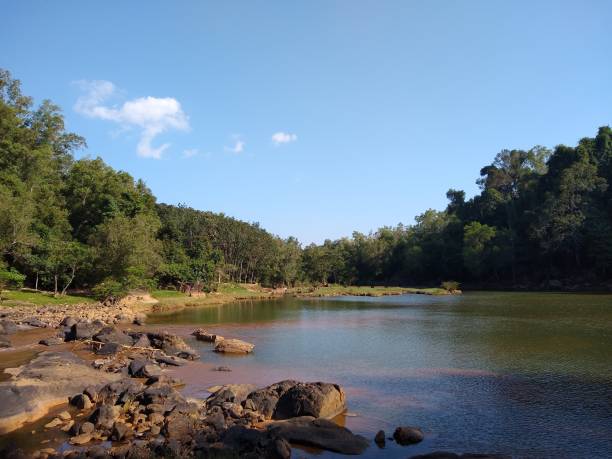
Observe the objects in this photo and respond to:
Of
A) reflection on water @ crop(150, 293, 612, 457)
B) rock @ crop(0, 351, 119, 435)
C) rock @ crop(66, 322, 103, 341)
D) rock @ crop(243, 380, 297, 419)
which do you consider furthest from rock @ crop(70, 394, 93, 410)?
rock @ crop(66, 322, 103, 341)

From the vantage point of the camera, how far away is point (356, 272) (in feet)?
418

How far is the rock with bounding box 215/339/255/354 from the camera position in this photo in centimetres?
2848

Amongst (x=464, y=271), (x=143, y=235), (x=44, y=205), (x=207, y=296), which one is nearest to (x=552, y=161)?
(x=464, y=271)

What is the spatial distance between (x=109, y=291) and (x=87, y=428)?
39.8 meters

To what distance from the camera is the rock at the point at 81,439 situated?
512 inches

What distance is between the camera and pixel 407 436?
1362 cm

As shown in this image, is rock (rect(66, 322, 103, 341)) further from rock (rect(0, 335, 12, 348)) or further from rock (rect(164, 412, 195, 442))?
rock (rect(164, 412, 195, 442))

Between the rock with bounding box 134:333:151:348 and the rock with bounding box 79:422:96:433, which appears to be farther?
the rock with bounding box 134:333:151:348

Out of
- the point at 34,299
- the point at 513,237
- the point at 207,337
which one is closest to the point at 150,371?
the point at 207,337

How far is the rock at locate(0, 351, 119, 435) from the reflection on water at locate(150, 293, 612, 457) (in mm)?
4548

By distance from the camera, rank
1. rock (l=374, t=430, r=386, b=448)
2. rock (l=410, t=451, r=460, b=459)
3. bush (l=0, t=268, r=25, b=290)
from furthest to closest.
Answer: bush (l=0, t=268, r=25, b=290)
rock (l=374, t=430, r=386, b=448)
rock (l=410, t=451, r=460, b=459)

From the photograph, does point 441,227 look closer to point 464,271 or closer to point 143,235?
point 464,271

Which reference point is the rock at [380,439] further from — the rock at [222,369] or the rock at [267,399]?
the rock at [222,369]

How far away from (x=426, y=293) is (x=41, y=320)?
67830 millimetres
